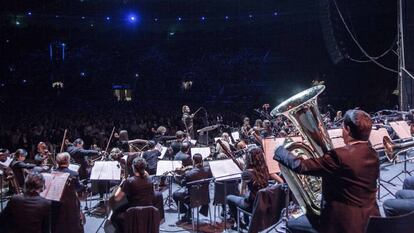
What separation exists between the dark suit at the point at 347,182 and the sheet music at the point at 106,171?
4.03 meters

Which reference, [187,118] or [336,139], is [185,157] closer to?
[336,139]

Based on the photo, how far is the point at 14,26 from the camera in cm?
2803

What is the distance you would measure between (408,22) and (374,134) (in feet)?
18.2

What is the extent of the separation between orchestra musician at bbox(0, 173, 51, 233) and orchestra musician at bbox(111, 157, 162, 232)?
2.96ft

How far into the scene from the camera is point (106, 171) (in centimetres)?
625

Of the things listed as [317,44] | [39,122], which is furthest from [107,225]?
[317,44]

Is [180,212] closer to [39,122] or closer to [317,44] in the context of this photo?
[39,122]

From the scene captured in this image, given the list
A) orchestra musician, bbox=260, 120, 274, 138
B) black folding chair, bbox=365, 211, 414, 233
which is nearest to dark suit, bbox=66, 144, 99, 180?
orchestra musician, bbox=260, 120, 274, 138

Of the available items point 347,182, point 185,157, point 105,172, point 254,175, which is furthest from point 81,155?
point 347,182

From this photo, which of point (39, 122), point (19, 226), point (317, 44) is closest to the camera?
point (19, 226)

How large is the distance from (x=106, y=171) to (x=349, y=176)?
4384 millimetres

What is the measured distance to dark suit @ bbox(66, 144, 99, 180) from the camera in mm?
7622

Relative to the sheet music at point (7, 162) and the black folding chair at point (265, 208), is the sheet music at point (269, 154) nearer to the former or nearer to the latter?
the black folding chair at point (265, 208)

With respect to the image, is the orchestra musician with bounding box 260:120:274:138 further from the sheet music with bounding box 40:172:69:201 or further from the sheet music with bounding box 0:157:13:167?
the sheet music with bounding box 40:172:69:201
